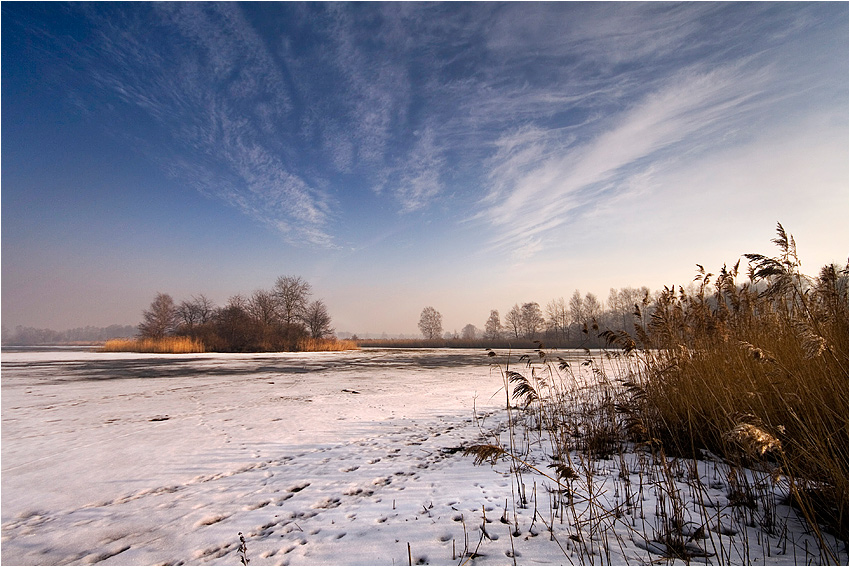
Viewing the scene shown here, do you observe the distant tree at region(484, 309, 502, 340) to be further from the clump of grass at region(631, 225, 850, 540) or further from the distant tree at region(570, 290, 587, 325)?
the clump of grass at region(631, 225, 850, 540)

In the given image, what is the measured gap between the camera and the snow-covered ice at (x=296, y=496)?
2.59m

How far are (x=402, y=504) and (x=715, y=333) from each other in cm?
492

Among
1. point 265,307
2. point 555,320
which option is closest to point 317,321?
point 265,307

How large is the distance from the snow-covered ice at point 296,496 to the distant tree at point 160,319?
1382 inches

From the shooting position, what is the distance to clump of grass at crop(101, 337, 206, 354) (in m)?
30.0

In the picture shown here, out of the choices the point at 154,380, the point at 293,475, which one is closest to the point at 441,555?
the point at 293,475

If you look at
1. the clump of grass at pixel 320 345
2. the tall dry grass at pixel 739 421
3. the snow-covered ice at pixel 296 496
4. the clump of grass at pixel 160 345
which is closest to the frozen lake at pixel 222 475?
the snow-covered ice at pixel 296 496

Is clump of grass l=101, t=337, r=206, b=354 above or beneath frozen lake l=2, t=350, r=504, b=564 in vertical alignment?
above

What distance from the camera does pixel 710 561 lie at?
2.40 metres

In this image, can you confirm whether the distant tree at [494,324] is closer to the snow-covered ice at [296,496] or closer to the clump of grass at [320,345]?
the clump of grass at [320,345]

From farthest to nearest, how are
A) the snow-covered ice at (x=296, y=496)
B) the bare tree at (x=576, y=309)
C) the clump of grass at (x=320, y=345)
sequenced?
the bare tree at (x=576, y=309), the clump of grass at (x=320, y=345), the snow-covered ice at (x=296, y=496)

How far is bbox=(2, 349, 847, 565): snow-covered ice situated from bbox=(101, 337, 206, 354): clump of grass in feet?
83.3

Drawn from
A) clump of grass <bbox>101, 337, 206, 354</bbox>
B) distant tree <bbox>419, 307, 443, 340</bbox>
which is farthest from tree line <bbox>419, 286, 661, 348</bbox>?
clump of grass <bbox>101, 337, 206, 354</bbox>

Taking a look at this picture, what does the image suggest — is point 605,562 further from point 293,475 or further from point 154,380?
point 154,380
